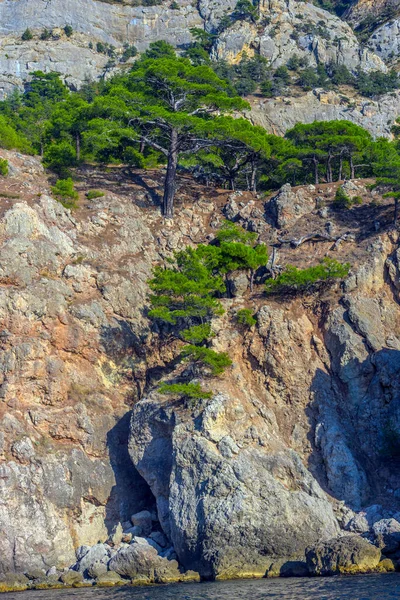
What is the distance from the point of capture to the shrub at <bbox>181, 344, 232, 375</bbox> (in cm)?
4325

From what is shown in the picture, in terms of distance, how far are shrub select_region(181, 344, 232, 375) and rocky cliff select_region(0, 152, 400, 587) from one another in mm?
984

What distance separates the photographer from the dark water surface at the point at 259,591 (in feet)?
97.2

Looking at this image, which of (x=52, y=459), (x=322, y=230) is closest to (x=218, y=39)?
(x=322, y=230)

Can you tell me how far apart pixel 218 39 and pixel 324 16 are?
18694 millimetres

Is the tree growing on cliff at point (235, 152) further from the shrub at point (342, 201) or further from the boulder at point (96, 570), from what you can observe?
the boulder at point (96, 570)

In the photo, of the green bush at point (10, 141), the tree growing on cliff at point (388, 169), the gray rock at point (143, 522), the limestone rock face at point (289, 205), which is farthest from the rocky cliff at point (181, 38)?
the gray rock at point (143, 522)

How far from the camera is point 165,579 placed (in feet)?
123

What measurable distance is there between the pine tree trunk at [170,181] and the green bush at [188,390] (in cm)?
1870

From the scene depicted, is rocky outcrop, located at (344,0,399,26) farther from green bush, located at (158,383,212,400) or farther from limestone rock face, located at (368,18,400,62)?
green bush, located at (158,383,212,400)

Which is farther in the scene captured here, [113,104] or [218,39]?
[218,39]

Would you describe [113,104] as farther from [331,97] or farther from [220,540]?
[331,97]

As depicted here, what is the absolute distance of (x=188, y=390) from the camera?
41.6 metres

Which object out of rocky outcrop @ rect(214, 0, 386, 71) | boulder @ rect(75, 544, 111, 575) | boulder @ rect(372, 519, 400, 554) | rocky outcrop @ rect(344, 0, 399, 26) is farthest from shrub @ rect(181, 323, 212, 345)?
rocky outcrop @ rect(344, 0, 399, 26)

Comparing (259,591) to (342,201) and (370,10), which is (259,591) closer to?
(342,201)
